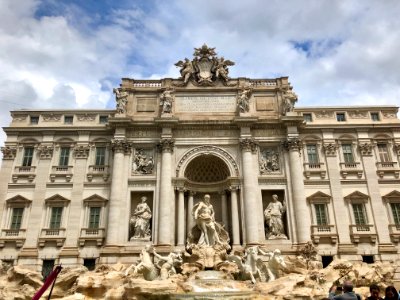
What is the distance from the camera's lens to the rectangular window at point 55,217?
2760 centimetres

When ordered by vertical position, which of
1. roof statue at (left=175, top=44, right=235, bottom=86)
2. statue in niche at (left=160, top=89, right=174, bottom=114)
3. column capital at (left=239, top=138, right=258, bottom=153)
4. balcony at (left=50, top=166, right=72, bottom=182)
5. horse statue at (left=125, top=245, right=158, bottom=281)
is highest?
roof statue at (left=175, top=44, right=235, bottom=86)

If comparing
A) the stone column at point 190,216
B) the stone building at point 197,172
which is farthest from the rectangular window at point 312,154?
the stone column at point 190,216

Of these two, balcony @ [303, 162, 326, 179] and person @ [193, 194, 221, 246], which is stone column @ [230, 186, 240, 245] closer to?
person @ [193, 194, 221, 246]

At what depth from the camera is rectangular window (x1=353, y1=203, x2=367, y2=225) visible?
27.8m

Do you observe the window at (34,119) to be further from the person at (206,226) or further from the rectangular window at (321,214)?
the rectangular window at (321,214)

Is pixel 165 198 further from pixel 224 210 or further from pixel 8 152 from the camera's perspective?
pixel 8 152

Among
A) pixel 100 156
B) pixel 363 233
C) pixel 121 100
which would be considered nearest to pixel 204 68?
pixel 121 100

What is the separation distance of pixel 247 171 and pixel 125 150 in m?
10.4

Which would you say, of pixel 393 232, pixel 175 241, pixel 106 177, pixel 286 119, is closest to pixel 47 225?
pixel 106 177

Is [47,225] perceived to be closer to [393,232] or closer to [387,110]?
[393,232]

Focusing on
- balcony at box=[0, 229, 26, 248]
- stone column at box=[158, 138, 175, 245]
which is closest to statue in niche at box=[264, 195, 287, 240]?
stone column at box=[158, 138, 175, 245]

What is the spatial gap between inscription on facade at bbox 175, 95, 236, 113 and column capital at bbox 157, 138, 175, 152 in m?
3.38

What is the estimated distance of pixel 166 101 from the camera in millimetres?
30234

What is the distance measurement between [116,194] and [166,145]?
569cm
